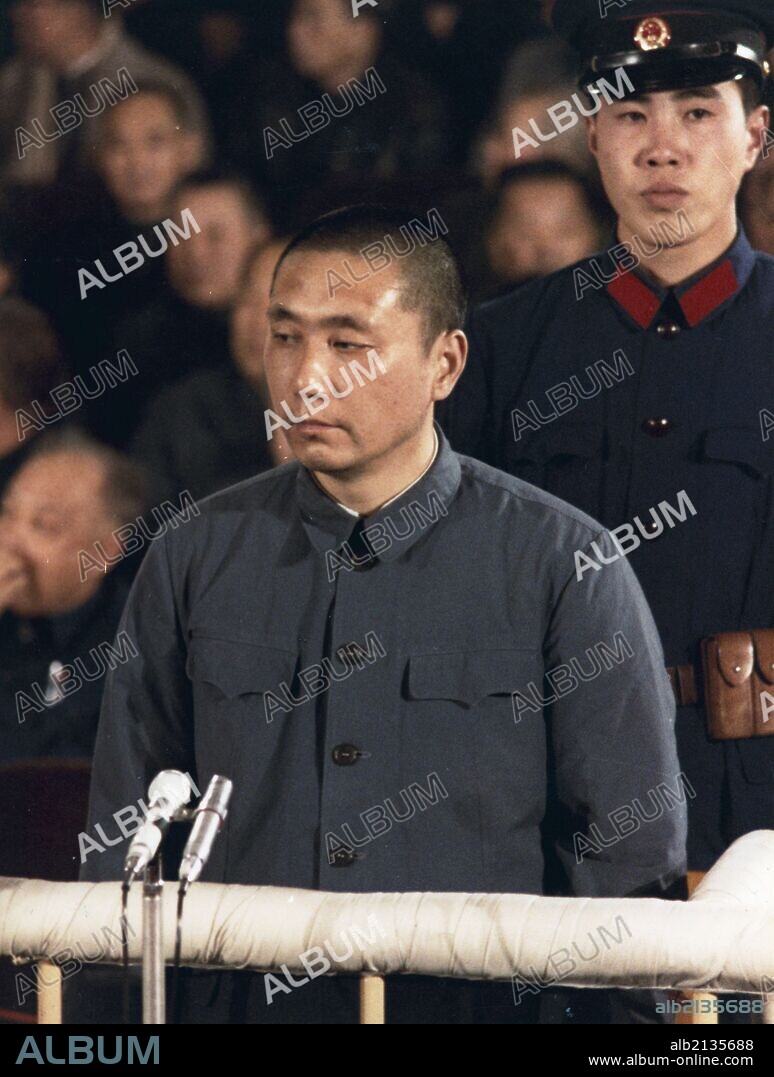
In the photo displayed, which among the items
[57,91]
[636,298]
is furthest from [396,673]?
[57,91]

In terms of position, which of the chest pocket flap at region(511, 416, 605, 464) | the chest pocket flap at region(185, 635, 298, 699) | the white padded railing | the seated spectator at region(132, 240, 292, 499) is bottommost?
the white padded railing

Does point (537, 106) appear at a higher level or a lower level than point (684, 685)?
higher

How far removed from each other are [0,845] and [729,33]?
7.94ft

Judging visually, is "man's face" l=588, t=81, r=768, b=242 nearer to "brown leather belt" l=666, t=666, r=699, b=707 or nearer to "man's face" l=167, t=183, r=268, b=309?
"man's face" l=167, t=183, r=268, b=309

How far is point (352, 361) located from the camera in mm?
3236

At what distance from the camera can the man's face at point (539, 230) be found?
3.43m

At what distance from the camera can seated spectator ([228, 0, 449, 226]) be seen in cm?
348

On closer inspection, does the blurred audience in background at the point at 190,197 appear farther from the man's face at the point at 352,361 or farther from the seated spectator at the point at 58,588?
the man's face at the point at 352,361

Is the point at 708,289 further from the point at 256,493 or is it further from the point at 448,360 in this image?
the point at 256,493

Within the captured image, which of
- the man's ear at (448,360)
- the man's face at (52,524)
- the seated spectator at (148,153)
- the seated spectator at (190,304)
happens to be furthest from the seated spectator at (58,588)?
the man's ear at (448,360)

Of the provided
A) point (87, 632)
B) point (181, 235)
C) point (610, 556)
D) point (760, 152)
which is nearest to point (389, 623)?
point (610, 556)

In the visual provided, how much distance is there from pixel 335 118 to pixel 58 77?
673 mm

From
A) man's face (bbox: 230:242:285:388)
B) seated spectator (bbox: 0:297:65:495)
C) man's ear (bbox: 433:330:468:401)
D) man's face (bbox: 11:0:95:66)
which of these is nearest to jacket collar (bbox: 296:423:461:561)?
man's ear (bbox: 433:330:468:401)
